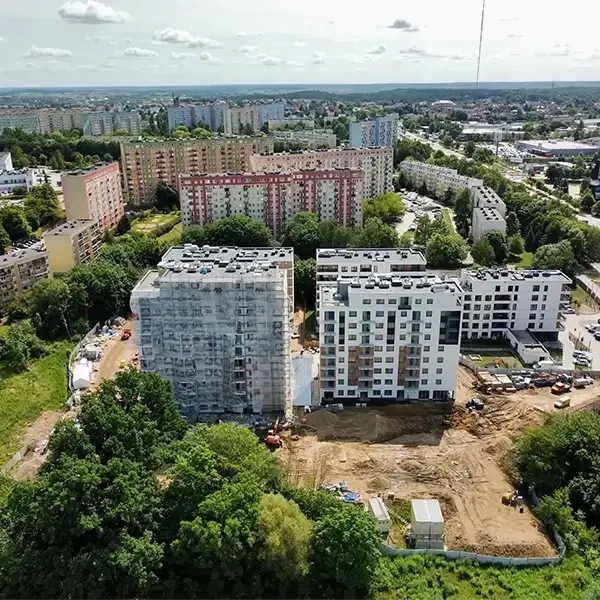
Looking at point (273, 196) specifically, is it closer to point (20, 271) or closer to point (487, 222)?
point (487, 222)

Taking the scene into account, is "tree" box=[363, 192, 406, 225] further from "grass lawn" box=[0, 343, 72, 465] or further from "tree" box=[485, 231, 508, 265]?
"grass lawn" box=[0, 343, 72, 465]

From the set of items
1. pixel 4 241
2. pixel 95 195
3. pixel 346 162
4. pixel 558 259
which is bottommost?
Result: pixel 558 259

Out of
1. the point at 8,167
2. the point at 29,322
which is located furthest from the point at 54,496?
the point at 8,167

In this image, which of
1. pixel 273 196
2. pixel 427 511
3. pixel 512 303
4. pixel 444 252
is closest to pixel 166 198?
pixel 273 196

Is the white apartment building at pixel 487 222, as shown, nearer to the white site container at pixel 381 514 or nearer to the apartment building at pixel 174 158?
the apartment building at pixel 174 158

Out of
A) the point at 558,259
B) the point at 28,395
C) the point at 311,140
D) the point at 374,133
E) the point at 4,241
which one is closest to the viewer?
the point at 28,395

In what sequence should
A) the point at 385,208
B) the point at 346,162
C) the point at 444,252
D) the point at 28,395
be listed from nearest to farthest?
1. the point at 28,395
2. the point at 444,252
3. the point at 385,208
4. the point at 346,162

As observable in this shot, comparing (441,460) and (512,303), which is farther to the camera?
(512,303)

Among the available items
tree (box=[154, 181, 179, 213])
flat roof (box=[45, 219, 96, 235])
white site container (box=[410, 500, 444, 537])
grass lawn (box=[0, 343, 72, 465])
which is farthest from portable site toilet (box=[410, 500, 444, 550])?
tree (box=[154, 181, 179, 213])
